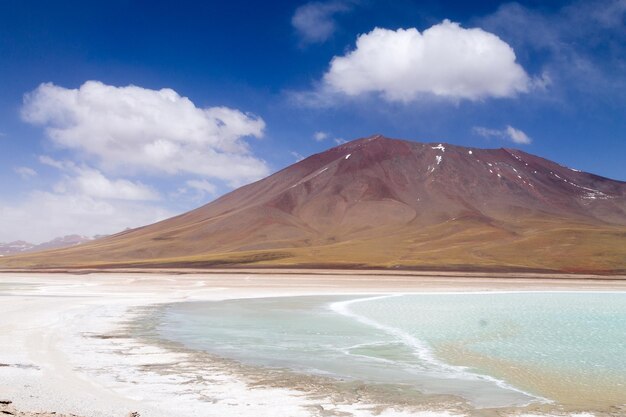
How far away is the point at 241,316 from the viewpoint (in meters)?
33.2

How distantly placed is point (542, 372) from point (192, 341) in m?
12.9

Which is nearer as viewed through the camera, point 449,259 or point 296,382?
point 296,382

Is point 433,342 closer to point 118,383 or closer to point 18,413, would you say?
point 118,383

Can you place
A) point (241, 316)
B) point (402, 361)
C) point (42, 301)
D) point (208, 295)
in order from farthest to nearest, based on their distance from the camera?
point (208, 295)
point (42, 301)
point (241, 316)
point (402, 361)

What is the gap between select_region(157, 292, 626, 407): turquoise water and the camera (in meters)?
16.7

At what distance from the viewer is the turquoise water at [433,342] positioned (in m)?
16.7

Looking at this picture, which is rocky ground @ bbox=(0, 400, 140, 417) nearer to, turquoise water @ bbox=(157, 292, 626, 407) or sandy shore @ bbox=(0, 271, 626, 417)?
sandy shore @ bbox=(0, 271, 626, 417)

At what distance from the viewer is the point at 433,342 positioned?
24.6 metres

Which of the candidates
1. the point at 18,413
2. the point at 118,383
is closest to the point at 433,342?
the point at 118,383

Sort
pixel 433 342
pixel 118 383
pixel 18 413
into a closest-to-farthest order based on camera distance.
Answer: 1. pixel 18 413
2. pixel 118 383
3. pixel 433 342

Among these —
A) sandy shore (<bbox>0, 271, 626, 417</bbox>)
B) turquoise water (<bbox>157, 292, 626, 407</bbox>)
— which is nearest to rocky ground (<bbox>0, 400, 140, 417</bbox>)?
sandy shore (<bbox>0, 271, 626, 417</bbox>)

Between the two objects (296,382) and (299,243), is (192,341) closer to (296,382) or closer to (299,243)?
(296,382)

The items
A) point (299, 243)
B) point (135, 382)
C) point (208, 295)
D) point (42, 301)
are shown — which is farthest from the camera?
point (299, 243)

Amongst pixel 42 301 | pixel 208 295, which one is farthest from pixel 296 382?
pixel 208 295
